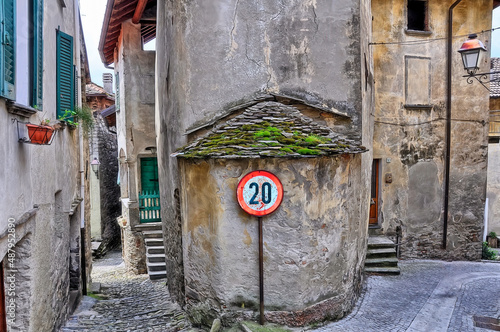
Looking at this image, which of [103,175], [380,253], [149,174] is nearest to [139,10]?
[149,174]

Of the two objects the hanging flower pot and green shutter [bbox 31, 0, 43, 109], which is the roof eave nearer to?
green shutter [bbox 31, 0, 43, 109]

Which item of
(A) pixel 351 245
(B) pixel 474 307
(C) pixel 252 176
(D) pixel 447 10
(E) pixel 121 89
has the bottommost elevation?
(B) pixel 474 307

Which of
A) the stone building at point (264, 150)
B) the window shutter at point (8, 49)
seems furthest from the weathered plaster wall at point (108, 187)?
the window shutter at point (8, 49)

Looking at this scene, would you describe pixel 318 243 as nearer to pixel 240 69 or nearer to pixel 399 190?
pixel 240 69

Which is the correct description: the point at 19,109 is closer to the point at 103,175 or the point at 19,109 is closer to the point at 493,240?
the point at 103,175

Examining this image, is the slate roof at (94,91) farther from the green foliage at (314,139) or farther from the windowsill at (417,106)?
the green foliage at (314,139)

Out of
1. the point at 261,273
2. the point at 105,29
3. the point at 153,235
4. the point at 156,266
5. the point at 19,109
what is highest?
the point at 105,29

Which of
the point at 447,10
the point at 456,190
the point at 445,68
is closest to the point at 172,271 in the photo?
the point at 456,190

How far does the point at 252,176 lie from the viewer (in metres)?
6.23

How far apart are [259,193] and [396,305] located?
3.68m

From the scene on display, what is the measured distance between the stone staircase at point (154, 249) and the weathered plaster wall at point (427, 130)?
601cm

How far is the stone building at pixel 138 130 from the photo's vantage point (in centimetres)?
1277

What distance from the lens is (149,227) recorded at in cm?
1332

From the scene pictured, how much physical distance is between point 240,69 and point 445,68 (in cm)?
678
